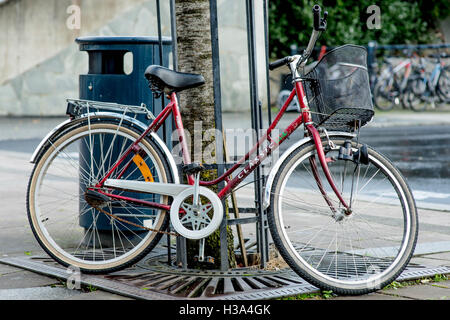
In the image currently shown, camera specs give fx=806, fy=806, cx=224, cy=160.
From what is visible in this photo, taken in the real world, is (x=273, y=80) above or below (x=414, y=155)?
above

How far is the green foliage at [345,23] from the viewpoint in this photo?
18.7 meters

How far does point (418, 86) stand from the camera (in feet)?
60.2

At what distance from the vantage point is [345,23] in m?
19.3

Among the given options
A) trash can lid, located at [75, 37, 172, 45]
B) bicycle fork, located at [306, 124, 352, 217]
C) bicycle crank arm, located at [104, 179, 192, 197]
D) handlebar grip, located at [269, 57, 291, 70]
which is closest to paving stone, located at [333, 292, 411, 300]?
bicycle fork, located at [306, 124, 352, 217]

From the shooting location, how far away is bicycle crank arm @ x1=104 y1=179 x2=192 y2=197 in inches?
157

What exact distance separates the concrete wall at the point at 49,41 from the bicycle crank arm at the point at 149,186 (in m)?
10.9

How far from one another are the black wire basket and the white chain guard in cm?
65

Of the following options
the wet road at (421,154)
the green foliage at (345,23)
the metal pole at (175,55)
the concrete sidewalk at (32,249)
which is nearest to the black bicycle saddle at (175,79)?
the metal pole at (175,55)

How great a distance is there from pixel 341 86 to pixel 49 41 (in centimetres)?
1209

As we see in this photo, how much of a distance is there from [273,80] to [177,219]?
48.6ft

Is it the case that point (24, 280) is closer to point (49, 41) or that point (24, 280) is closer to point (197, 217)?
point (197, 217)

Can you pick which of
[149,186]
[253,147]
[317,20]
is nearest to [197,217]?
[149,186]

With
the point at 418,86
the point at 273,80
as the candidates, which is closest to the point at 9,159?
the point at 273,80
